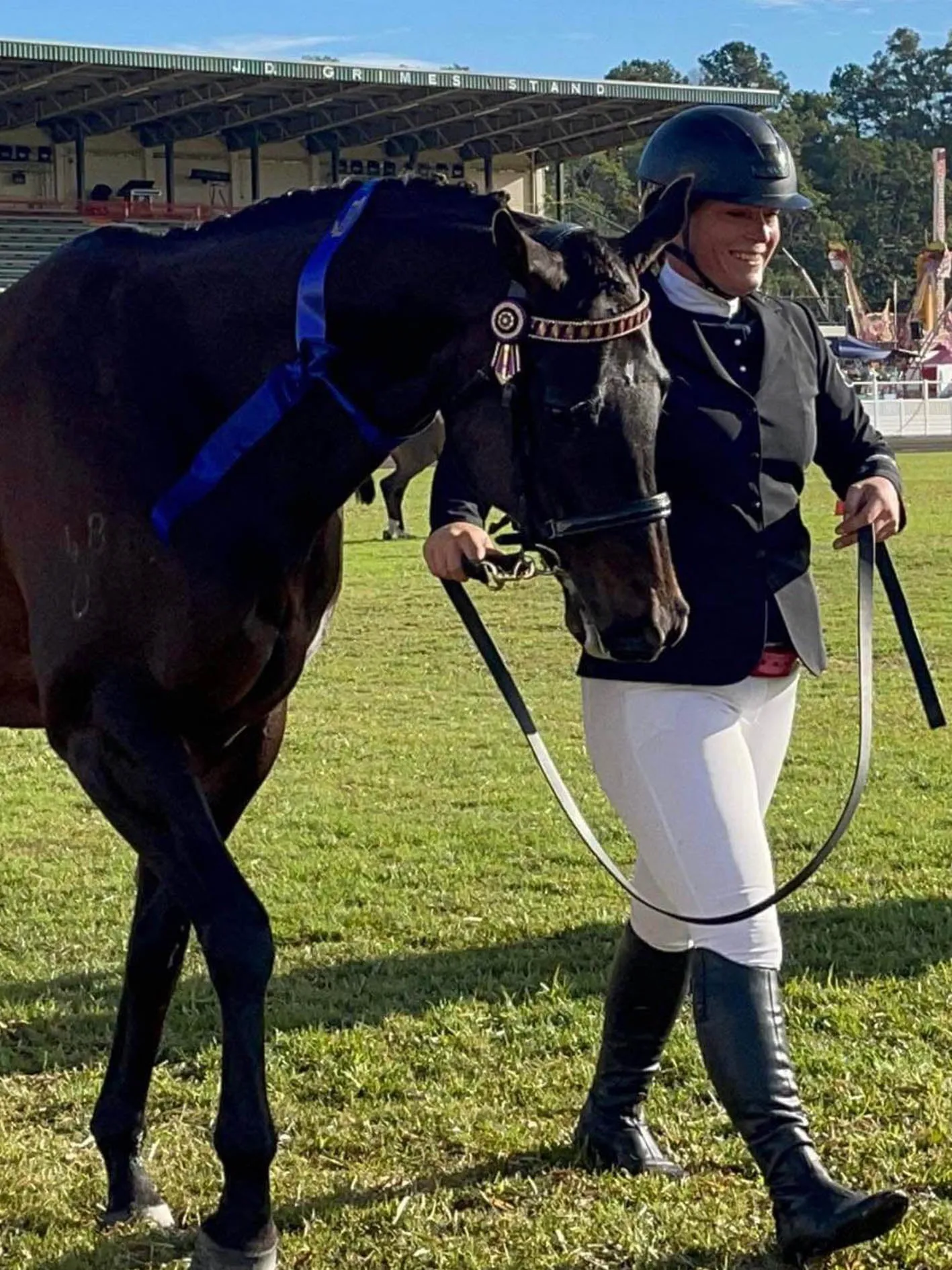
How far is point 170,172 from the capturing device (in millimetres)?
48906

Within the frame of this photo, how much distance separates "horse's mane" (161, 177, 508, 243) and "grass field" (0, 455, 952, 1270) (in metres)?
2.07

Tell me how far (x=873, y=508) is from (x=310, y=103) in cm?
4679

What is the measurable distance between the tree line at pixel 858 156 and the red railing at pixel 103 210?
19.5 metres

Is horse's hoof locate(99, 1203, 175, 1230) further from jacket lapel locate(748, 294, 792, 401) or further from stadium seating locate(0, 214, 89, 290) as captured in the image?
stadium seating locate(0, 214, 89, 290)

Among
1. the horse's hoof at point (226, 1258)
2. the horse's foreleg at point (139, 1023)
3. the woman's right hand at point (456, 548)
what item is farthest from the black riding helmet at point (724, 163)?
the horse's hoof at point (226, 1258)

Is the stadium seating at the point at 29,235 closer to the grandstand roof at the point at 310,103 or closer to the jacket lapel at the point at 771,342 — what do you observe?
the grandstand roof at the point at 310,103

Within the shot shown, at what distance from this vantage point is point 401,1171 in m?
3.98

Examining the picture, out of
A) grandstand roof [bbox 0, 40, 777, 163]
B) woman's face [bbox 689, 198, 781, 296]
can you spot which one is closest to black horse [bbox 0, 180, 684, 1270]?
woman's face [bbox 689, 198, 781, 296]

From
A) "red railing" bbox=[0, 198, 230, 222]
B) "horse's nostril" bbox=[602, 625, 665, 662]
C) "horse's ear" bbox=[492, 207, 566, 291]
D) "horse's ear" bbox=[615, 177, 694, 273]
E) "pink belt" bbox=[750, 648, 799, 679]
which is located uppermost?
"red railing" bbox=[0, 198, 230, 222]

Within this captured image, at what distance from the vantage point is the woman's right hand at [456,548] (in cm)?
332

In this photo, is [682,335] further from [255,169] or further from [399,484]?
[255,169]

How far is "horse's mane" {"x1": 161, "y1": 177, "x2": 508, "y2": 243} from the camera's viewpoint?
3.37 m

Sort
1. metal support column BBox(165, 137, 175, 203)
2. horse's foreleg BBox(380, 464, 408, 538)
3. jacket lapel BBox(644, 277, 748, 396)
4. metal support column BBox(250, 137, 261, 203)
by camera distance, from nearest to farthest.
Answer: jacket lapel BBox(644, 277, 748, 396), horse's foreleg BBox(380, 464, 408, 538), metal support column BBox(165, 137, 175, 203), metal support column BBox(250, 137, 261, 203)

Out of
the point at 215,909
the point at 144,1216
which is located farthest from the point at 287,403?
the point at 144,1216
